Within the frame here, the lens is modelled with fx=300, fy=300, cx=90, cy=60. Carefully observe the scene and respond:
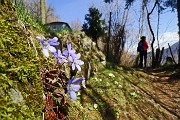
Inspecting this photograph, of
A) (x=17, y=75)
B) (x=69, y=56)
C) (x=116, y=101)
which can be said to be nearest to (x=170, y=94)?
(x=116, y=101)

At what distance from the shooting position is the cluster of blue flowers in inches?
51.4

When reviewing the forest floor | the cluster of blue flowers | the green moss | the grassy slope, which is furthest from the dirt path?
the green moss

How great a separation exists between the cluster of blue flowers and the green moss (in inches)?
6.7

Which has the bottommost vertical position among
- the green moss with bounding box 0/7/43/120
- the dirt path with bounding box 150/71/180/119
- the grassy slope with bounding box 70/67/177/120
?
the dirt path with bounding box 150/71/180/119

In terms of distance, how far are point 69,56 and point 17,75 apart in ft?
1.81

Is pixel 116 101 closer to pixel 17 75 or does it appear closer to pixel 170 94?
pixel 170 94

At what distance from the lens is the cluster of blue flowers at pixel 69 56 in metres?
1.31

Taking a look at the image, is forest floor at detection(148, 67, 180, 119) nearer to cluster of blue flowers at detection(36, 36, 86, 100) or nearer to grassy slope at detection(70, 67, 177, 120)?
grassy slope at detection(70, 67, 177, 120)

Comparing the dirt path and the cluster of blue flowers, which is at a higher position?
the cluster of blue flowers

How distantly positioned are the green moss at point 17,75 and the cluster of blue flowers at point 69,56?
17 centimetres

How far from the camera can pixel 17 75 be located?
0.94 metres

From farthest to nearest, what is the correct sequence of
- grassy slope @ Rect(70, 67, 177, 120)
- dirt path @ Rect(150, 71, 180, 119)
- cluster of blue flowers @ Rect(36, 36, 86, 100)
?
dirt path @ Rect(150, 71, 180, 119), grassy slope @ Rect(70, 67, 177, 120), cluster of blue flowers @ Rect(36, 36, 86, 100)

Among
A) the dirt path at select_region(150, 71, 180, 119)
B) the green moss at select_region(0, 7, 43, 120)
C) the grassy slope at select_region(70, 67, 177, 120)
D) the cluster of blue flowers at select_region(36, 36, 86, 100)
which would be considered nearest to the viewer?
the green moss at select_region(0, 7, 43, 120)

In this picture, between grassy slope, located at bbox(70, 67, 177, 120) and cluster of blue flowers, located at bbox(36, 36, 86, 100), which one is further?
grassy slope, located at bbox(70, 67, 177, 120)
